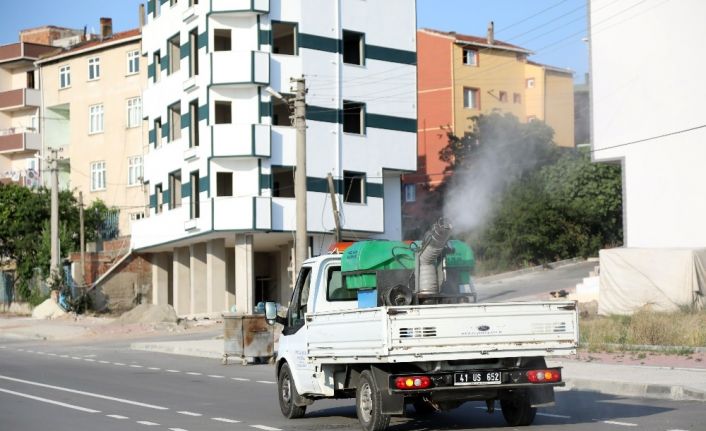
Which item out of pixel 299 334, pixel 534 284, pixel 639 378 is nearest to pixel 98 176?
pixel 534 284

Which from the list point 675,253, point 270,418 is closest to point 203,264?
point 675,253

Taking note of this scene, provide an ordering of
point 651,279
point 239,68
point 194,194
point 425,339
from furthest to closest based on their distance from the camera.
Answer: point 194,194
point 239,68
point 651,279
point 425,339

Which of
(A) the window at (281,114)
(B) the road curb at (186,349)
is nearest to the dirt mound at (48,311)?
(A) the window at (281,114)

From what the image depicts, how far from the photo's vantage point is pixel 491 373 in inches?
514

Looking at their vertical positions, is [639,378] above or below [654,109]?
below

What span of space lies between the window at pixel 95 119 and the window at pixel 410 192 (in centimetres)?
1861

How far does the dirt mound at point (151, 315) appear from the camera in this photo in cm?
4991

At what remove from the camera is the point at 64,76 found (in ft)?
241

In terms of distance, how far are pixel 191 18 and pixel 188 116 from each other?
4.26 meters

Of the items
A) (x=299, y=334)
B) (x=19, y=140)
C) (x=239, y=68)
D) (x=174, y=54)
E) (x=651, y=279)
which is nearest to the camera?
(x=299, y=334)

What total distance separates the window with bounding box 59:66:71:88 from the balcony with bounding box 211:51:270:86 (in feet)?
85.9

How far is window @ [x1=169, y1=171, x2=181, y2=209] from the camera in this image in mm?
55312

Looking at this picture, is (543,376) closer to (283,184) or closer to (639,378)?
(639,378)

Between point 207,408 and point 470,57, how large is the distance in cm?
5948
